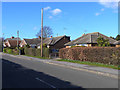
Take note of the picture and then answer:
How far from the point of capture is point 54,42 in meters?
50.0

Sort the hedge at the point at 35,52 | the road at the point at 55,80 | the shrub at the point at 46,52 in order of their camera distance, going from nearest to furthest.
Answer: the road at the point at 55,80 < the shrub at the point at 46,52 < the hedge at the point at 35,52

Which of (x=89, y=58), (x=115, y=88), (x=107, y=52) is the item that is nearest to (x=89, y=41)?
(x=89, y=58)

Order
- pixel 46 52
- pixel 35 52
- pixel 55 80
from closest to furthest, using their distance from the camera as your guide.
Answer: pixel 55 80, pixel 46 52, pixel 35 52

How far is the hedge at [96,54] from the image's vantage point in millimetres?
15478

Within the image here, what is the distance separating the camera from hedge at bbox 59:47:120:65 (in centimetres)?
1548

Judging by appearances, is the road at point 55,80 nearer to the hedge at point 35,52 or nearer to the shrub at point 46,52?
the shrub at point 46,52

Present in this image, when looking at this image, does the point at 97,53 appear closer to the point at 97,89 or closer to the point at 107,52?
the point at 107,52

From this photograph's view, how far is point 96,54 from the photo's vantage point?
18016 mm

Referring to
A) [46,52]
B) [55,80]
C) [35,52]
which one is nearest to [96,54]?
[55,80]

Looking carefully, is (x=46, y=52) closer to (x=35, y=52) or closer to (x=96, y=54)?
(x=35, y=52)

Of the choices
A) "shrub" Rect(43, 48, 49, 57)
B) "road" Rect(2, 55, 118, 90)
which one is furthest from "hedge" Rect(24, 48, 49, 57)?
"road" Rect(2, 55, 118, 90)

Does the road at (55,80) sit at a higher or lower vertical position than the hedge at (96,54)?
lower

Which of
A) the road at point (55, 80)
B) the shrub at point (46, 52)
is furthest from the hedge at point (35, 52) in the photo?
the road at point (55, 80)

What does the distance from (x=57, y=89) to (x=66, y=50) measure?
17.2m
